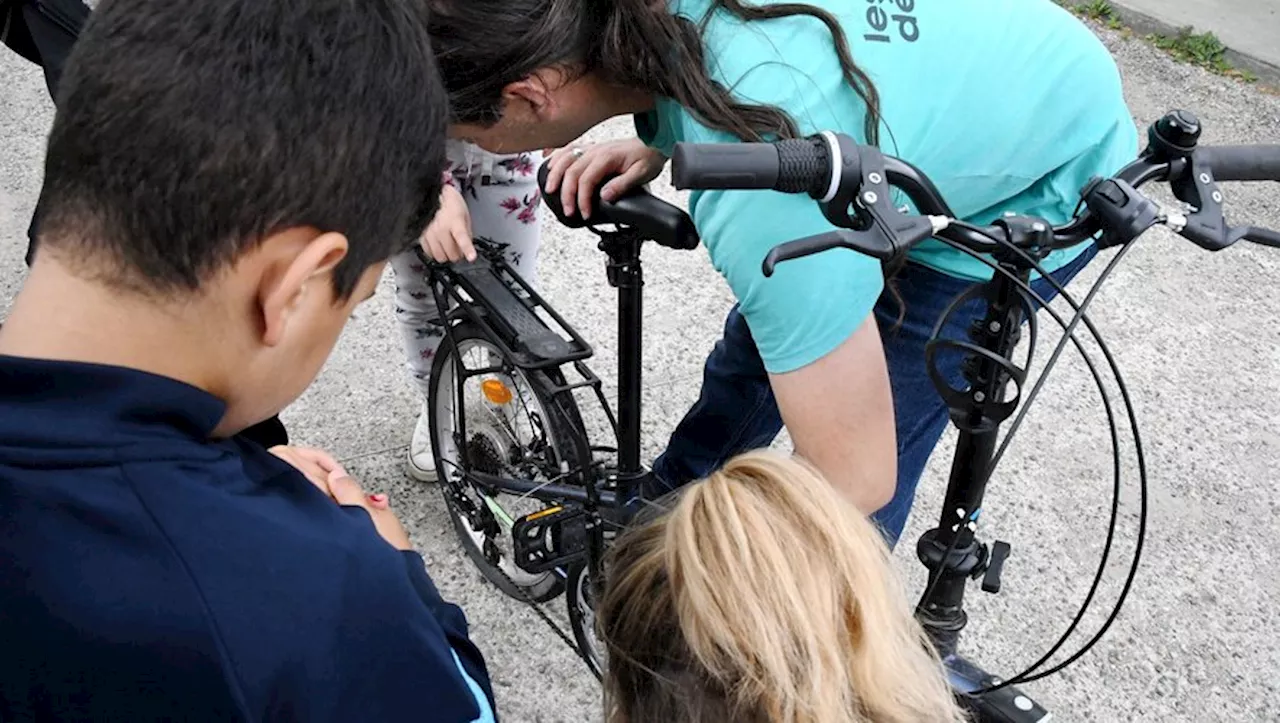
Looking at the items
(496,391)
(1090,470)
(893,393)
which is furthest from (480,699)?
(1090,470)

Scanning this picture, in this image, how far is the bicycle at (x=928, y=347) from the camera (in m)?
1.04

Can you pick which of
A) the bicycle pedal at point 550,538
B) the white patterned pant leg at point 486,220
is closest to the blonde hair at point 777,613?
the bicycle pedal at point 550,538

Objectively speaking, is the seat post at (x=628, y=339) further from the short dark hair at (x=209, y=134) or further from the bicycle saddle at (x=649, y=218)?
the short dark hair at (x=209, y=134)

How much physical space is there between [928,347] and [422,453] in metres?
1.77

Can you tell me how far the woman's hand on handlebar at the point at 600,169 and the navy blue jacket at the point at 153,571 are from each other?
0.98 meters

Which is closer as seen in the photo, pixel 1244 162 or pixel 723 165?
pixel 723 165

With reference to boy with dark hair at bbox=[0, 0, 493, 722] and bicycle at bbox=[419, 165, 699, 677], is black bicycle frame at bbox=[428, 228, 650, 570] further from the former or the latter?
boy with dark hair at bbox=[0, 0, 493, 722]

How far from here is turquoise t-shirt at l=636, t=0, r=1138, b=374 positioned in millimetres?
1286

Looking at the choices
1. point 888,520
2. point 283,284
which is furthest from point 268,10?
point 888,520

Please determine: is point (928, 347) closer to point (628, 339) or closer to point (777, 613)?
point (777, 613)

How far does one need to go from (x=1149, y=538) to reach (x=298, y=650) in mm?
2375

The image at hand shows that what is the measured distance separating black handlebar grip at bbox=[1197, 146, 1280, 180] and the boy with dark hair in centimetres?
83

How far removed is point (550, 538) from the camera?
2143 mm

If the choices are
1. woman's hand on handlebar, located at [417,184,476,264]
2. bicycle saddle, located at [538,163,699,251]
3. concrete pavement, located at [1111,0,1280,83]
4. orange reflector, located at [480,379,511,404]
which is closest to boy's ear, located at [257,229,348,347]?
bicycle saddle, located at [538,163,699,251]
